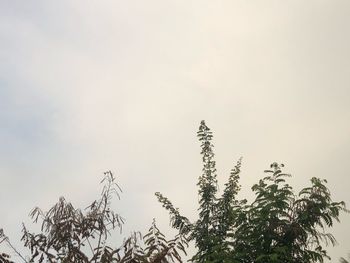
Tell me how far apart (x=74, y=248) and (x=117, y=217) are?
2.63 ft

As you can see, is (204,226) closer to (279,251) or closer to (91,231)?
(279,251)

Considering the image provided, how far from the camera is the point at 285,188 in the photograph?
11.5 m

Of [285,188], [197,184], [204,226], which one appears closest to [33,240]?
[285,188]

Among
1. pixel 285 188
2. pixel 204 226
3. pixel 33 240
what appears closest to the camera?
pixel 33 240

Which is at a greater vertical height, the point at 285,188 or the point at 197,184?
the point at 197,184

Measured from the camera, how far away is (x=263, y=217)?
10820mm

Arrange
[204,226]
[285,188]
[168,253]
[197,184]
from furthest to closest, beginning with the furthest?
[197,184], [204,226], [285,188], [168,253]

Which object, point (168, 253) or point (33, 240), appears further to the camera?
point (33, 240)

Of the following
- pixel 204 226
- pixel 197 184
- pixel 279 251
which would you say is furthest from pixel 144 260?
pixel 197 184

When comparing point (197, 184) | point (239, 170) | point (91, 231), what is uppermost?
point (239, 170)

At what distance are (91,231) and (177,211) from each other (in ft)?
29.4

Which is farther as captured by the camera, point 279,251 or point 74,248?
point 279,251

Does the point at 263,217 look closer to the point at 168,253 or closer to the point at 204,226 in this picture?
→ the point at 204,226

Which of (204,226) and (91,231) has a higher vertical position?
(204,226)
